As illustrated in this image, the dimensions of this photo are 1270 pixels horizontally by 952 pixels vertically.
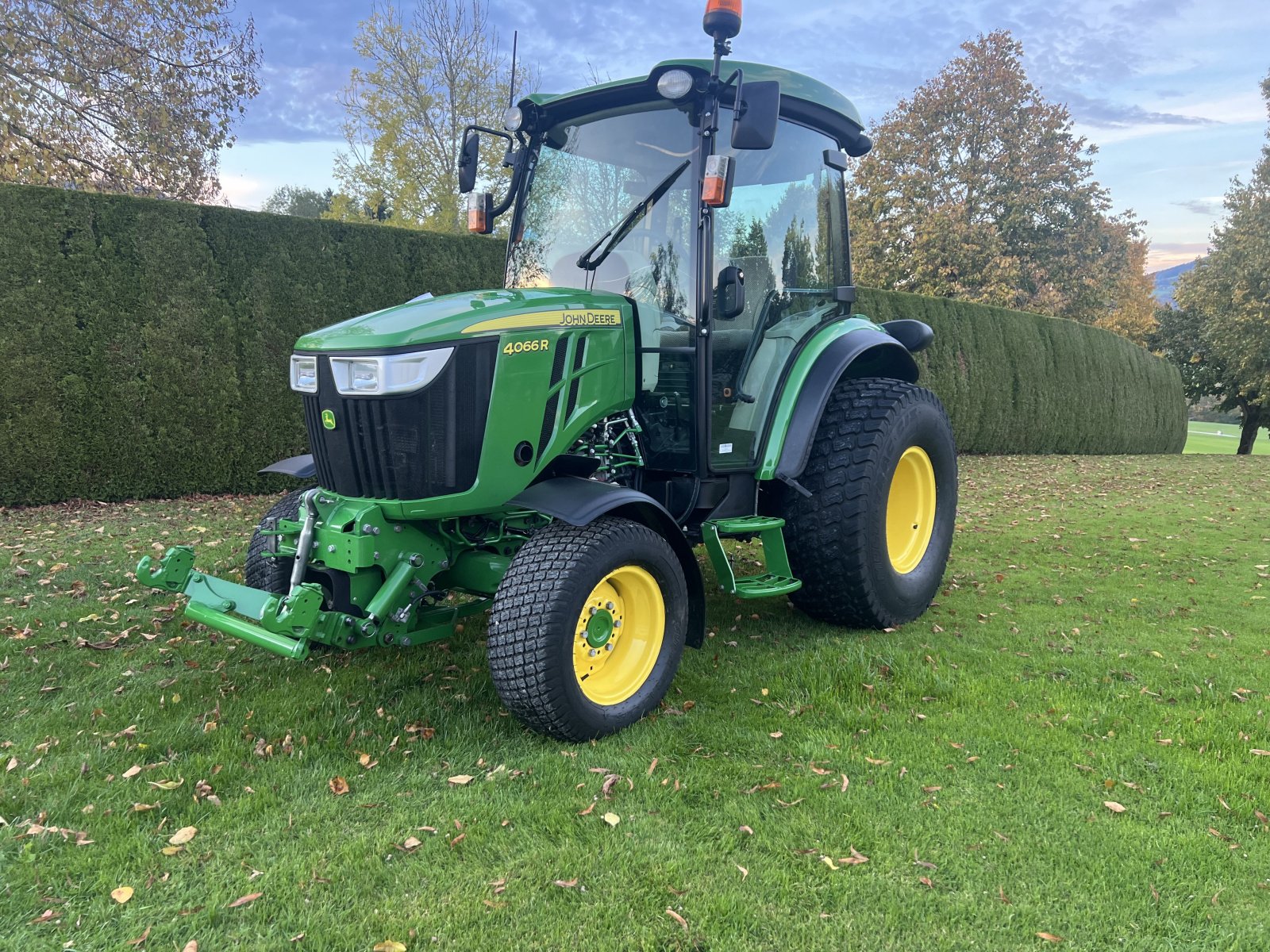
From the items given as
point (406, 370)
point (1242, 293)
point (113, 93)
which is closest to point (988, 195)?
point (1242, 293)

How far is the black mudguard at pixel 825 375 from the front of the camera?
12.8 feet

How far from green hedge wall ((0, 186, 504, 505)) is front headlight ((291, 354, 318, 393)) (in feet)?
17.5

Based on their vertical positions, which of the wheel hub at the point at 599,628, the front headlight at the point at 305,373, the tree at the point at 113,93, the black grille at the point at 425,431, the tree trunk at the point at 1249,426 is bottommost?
the tree trunk at the point at 1249,426

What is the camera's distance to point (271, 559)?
3670 millimetres

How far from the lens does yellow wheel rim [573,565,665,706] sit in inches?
122

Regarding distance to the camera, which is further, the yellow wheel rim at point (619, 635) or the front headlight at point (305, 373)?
the front headlight at point (305, 373)

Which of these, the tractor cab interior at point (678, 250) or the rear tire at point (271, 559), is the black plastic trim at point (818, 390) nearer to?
the tractor cab interior at point (678, 250)

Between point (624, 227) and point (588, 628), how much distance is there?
5.89ft

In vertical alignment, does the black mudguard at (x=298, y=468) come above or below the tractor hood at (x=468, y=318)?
below

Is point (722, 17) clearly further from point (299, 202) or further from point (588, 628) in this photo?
point (299, 202)

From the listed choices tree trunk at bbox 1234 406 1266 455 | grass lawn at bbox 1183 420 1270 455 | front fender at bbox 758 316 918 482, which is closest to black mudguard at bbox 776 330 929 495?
front fender at bbox 758 316 918 482

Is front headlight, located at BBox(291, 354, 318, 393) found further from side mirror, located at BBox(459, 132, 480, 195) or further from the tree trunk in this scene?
the tree trunk

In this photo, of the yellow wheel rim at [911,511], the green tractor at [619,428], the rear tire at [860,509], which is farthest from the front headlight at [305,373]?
the yellow wheel rim at [911,511]

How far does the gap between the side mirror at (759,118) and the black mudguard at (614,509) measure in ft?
4.62
